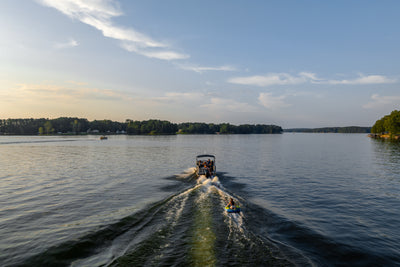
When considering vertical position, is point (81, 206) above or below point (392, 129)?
below

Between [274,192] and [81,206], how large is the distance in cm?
2178

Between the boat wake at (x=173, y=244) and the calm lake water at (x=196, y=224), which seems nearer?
the boat wake at (x=173, y=244)

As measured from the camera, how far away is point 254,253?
41.2 feet

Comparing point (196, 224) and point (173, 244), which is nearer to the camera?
point (173, 244)

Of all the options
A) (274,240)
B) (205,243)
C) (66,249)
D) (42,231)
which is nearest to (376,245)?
(274,240)

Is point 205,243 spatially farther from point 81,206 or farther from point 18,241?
point 81,206

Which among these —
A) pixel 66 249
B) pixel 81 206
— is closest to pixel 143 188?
pixel 81 206

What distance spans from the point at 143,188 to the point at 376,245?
2413cm

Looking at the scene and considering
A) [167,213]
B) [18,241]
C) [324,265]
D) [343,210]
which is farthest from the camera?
[343,210]

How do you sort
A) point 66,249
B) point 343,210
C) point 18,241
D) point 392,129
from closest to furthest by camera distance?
point 66,249
point 18,241
point 343,210
point 392,129

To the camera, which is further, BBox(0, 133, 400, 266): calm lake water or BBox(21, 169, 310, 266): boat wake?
BBox(0, 133, 400, 266): calm lake water

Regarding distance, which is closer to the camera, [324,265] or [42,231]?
[324,265]

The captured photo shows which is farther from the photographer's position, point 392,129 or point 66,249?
point 392,129

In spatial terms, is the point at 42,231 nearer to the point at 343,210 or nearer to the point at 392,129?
the point at 343,210
